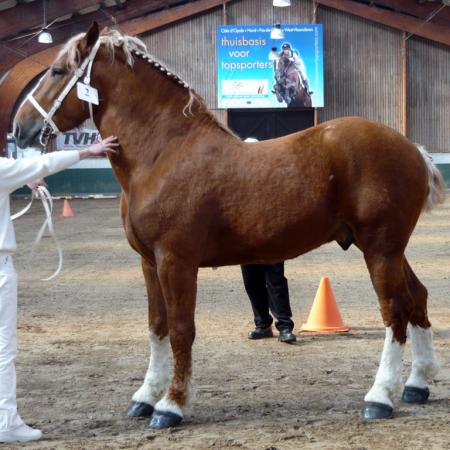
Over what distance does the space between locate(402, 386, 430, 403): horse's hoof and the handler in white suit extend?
2.23 m

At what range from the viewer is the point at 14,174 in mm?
4316

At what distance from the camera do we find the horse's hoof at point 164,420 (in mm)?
4582

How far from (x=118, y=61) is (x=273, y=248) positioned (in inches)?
57.2

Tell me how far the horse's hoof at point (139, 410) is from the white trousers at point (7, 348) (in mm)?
721

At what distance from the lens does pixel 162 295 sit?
195 inches

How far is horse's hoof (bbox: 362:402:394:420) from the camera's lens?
15.2 ft

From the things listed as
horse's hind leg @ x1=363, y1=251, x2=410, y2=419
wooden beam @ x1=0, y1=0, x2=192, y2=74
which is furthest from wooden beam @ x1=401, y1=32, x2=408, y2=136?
horse's hind leg @ x1=363, y1=251, x2=410, y2=419

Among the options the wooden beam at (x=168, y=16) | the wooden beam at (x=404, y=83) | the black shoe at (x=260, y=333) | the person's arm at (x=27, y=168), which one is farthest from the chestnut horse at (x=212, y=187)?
the wooden beam at (x=404, y=83)

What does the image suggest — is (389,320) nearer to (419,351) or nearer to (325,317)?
(419,351)

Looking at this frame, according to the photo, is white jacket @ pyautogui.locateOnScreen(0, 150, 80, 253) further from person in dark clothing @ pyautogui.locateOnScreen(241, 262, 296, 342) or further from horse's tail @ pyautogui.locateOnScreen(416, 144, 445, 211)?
person in dark clothing @ pyautogui.locateOnScreen(241, 262, 296, 342)

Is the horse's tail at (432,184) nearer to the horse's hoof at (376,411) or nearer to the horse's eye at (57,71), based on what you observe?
the horse's hoof at (376,411)

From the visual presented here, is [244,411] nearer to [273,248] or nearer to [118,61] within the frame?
[273,248]

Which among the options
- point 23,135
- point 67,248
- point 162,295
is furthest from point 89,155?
point 67,248

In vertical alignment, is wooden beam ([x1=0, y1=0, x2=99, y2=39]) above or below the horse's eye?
above
